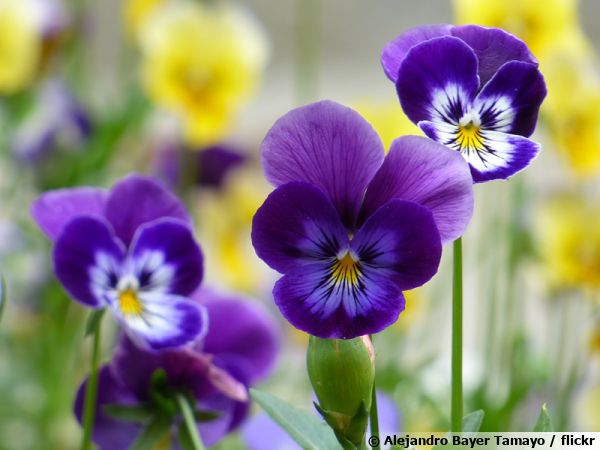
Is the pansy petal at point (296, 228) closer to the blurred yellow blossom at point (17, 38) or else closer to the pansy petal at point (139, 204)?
the pansy petal at point (139, 204)

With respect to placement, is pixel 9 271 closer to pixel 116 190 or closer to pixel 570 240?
pixel 570 240

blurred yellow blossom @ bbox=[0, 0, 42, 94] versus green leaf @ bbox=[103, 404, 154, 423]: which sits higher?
blurred yellow blossom @ bbox=[0, 0, 42, 94]

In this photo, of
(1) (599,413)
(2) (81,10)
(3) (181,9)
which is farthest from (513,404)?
(2) (81,10)

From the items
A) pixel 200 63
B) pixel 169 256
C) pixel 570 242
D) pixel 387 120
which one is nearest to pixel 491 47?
pixel 169 256

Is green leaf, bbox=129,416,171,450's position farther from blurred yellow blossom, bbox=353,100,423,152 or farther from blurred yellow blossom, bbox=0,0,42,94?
blurred yellow blossom, bbox=0,0,42,94

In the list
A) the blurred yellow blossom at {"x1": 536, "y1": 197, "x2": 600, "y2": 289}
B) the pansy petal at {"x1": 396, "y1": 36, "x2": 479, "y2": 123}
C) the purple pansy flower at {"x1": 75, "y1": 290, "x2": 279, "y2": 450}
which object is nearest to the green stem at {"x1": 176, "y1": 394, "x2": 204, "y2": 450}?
the purple pansy flower at {"x1": 75, "y1": 290, "x2": 279, "y2": 450}

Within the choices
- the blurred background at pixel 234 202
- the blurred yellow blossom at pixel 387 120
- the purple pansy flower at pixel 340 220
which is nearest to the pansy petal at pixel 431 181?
the purple pansy flower at pixel 340 220
